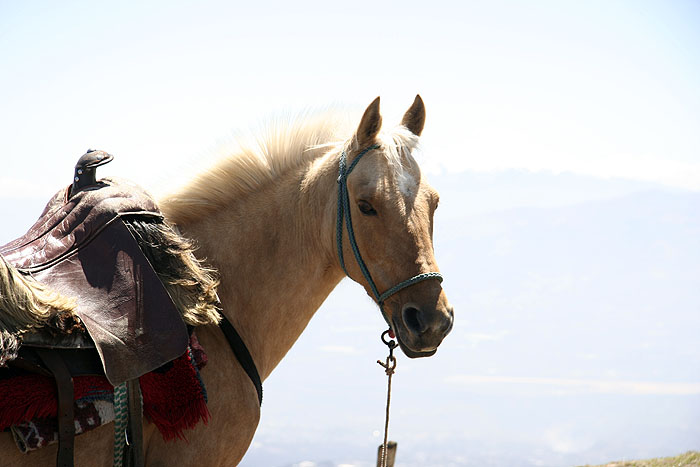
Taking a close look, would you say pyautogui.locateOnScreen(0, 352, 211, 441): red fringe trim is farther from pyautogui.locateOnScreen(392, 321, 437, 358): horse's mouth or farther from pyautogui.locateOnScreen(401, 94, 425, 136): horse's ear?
pyautogui.locateOnScreen(401, 94, 425, 136): horse's ear

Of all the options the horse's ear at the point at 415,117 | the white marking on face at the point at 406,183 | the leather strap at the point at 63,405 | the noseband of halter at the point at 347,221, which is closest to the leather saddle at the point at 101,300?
the leather strap at the point at 63,405

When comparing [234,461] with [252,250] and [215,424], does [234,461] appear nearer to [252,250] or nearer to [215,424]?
[215,424]

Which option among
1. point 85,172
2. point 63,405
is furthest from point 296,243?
point 63,405

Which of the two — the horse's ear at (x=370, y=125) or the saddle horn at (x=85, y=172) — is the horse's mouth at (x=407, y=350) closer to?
the horse's ear at (x=370, y=125)

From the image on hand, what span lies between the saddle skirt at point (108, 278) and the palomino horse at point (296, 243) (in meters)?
0.37

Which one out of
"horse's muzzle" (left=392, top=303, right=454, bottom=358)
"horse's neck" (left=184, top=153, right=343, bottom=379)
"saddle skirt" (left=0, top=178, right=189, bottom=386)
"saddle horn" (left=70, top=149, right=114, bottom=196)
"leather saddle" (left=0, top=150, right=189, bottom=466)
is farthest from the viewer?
"horse's neck" (left=184, top=153, right=343, bottom=379)

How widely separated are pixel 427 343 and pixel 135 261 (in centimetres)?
150

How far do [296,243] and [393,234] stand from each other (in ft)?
1.98

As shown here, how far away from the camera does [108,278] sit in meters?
3.06

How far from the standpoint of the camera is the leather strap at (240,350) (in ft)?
11.3

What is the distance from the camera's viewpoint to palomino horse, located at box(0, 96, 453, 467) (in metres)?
3.31

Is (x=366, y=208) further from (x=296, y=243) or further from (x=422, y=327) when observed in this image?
(x=422, y=327)

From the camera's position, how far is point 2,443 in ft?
8.79

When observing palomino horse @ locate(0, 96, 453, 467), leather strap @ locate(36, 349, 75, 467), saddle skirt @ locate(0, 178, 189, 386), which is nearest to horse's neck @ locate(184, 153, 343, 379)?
palomino horse @ locate(0, 96, 453, 467)
